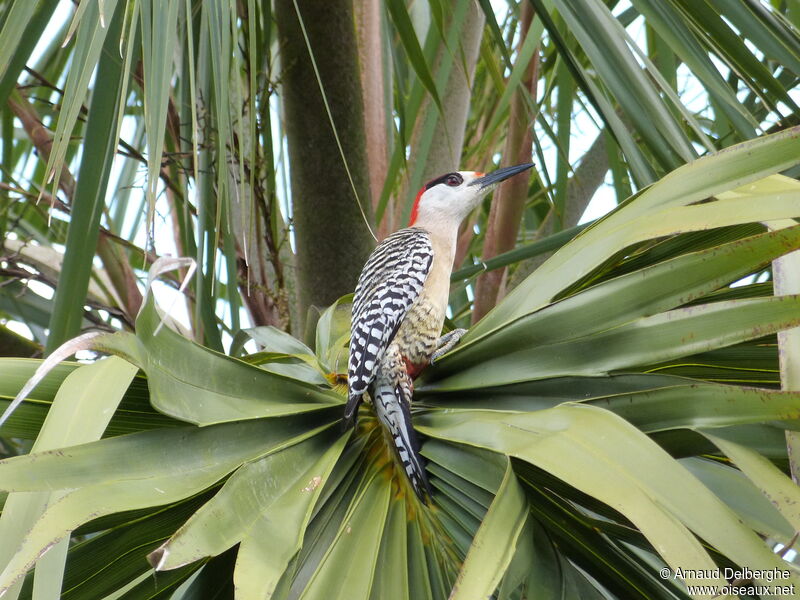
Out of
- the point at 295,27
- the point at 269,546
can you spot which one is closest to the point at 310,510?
the point at 269,546

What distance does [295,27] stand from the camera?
246 cm

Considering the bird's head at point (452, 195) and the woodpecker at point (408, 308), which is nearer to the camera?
the woodpecker at point (408, 308)

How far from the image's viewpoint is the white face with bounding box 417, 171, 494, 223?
316cm

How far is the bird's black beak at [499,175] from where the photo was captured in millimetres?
2754

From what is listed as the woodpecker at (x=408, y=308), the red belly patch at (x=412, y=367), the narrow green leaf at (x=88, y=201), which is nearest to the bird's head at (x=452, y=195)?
the woodpecker at (x=408, y=308)

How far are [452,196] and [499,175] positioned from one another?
0.38 meters

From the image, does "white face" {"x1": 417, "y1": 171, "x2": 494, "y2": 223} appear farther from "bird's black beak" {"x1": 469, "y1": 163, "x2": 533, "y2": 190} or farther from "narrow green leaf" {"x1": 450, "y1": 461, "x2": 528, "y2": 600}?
"narrow green leaf" {"x1": 450, "y1": 461, "x2": 528, "y2": 600}

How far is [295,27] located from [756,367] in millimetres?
1612

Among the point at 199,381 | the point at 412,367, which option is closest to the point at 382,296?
the point at 412,367

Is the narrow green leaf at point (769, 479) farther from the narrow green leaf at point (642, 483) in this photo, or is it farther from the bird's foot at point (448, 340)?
the bird's foot at point (448, 340)

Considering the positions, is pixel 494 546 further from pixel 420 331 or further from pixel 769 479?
pixel 420 331

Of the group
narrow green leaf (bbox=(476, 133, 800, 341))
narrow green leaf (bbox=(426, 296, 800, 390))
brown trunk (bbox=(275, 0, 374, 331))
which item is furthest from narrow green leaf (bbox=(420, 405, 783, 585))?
brown trunk (bbox=(275, 0, 374, 331))

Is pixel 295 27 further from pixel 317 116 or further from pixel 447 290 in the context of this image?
pixel 447 290

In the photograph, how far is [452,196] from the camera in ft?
10.6
